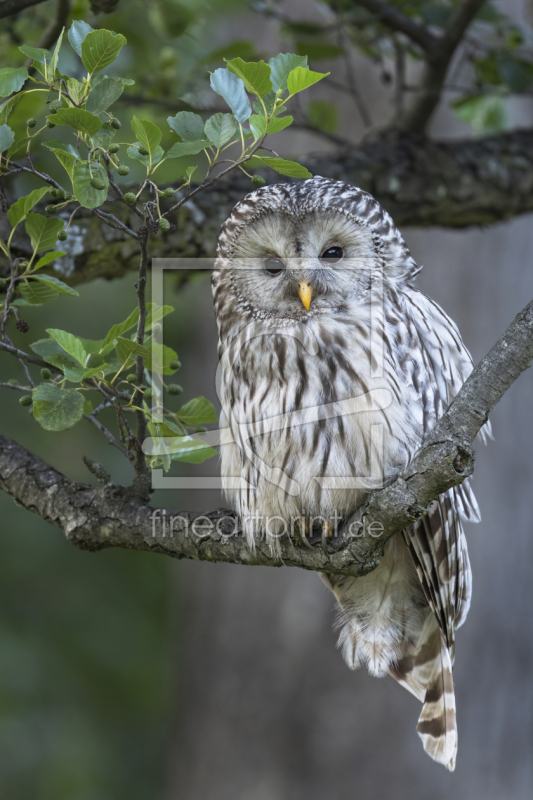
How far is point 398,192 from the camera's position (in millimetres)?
2943

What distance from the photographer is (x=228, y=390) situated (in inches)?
82.7

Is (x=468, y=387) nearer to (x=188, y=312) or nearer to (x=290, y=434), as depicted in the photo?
(x=290, y=434)

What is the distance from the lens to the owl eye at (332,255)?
1967mm

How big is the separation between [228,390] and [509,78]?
1.79m

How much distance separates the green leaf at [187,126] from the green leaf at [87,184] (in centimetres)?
19

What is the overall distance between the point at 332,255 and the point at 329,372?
1.07ft

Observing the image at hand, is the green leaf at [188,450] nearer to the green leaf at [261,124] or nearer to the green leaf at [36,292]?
the green leaf at [36,292]

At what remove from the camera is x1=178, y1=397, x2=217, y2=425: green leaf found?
69.4 inches

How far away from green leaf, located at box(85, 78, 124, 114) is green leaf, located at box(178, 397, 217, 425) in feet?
2.32

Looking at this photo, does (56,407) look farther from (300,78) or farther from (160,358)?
(300,78)

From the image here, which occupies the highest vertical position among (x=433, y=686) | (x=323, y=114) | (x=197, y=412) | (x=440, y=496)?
(x=323, y=114)

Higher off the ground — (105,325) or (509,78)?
(509,78)

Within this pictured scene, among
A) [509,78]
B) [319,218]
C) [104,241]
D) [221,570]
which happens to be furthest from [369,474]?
[221,570]

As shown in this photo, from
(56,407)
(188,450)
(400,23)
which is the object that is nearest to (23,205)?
(56,407)
